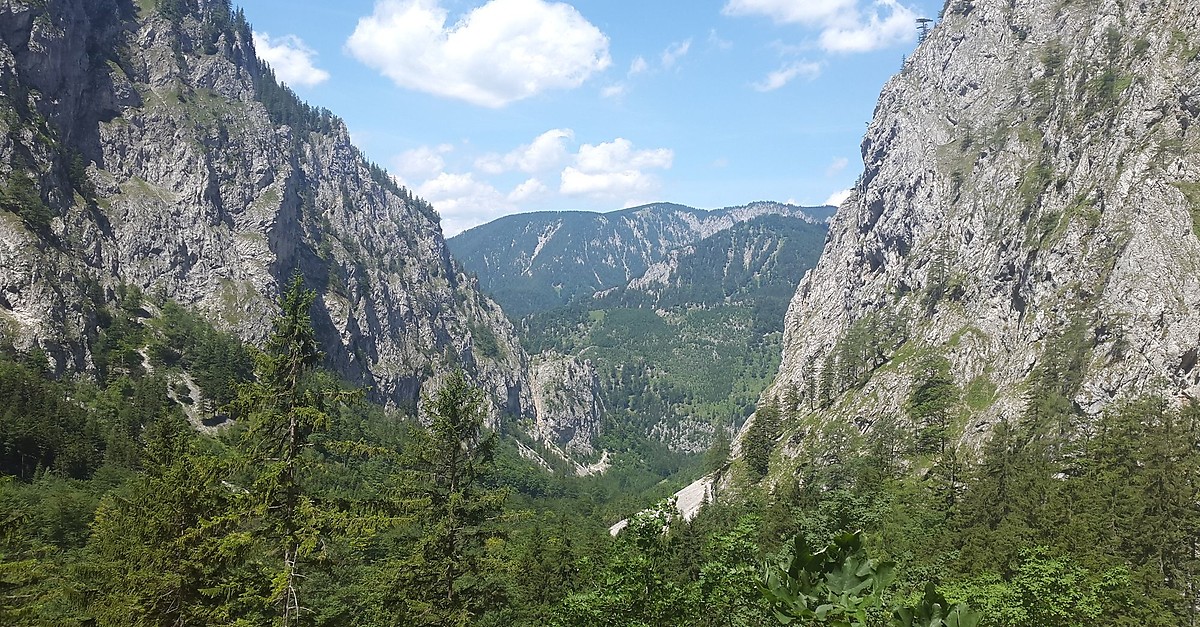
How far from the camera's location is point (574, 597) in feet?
60.4

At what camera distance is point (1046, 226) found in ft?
413

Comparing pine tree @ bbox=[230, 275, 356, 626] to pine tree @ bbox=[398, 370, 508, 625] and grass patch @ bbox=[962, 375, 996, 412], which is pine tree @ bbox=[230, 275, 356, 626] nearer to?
pine tree @ bbox=[398, 370, 508, 625]

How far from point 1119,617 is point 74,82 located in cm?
24778

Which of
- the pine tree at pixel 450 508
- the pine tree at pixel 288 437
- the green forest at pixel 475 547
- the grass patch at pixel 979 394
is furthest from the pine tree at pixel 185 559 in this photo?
the grass patch at pixel 979 394

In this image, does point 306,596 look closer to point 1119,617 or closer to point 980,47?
point 1119,617

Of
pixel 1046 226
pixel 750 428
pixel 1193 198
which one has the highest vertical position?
pixel 1046 226

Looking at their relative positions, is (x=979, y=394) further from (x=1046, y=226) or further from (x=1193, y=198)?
(x=1193, y=198)

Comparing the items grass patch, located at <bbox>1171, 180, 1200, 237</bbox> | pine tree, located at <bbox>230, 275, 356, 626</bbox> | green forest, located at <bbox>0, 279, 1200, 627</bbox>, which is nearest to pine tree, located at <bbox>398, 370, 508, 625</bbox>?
green forest, located at <bbox>0, 279, 1200, 627</bbox>

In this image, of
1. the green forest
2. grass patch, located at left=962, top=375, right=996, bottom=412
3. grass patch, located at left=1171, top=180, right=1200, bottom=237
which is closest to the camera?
the green forest

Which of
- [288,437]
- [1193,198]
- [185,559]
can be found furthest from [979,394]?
[185,559]

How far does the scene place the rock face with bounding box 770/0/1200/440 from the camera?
315 feet

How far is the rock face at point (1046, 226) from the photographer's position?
9606cm

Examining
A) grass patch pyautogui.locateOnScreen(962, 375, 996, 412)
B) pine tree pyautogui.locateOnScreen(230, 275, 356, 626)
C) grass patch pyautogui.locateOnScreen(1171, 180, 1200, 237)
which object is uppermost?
grass patch pyautogui.locateOnScreen(1171, 180, 1200, 237)

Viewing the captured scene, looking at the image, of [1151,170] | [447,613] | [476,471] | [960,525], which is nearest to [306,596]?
[447,613]
